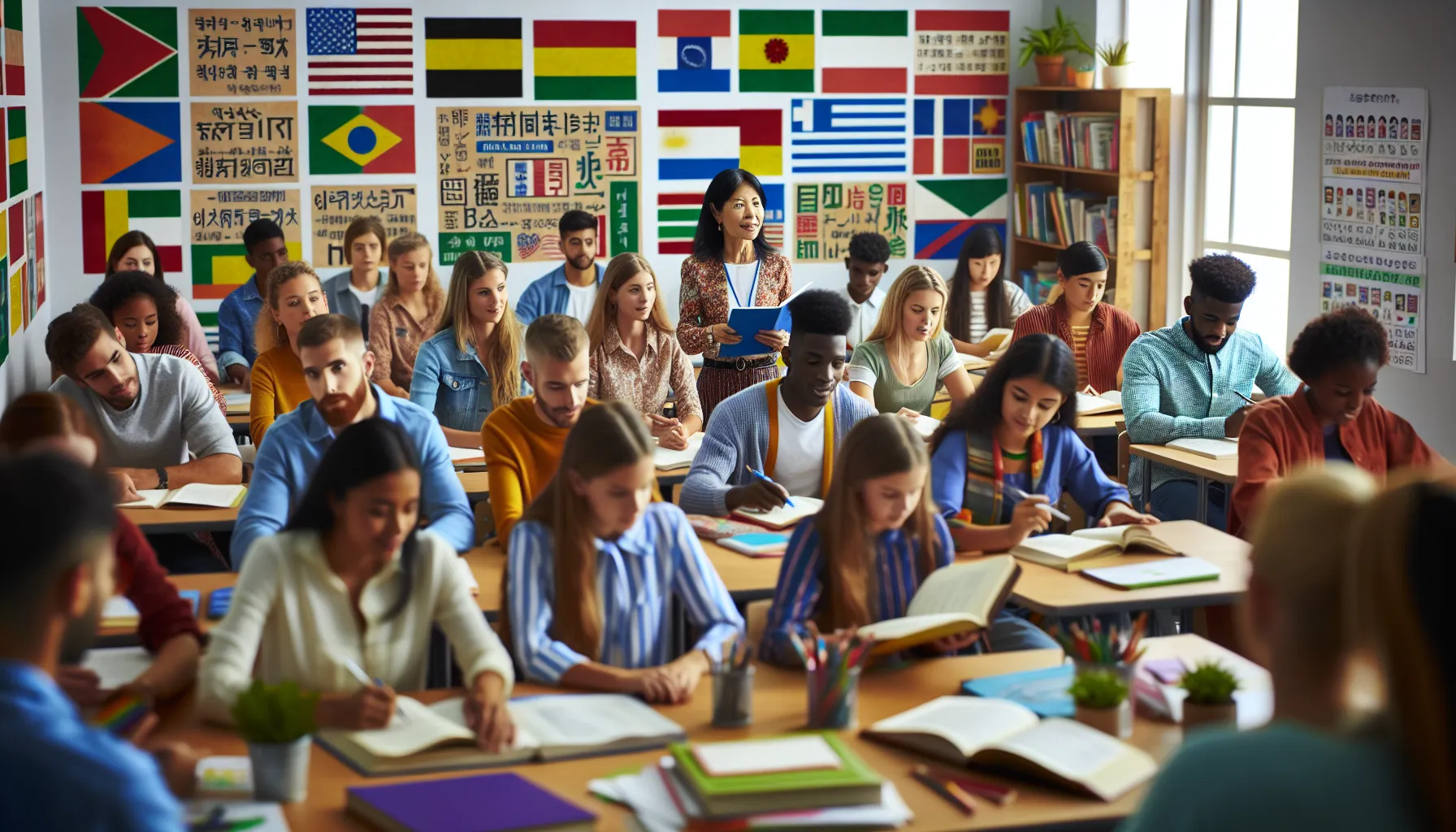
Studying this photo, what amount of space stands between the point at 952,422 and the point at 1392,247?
3027 mm

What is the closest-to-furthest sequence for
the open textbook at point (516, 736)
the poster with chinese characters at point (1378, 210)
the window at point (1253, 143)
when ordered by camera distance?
the open textbook at point (516, 736), the poster with chinese characters at point (1378, 210), the window at point (1253, 143)

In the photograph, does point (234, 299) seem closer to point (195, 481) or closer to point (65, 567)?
point (195, 481)

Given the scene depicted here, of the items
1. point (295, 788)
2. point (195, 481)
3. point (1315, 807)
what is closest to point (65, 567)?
point (295, 788)

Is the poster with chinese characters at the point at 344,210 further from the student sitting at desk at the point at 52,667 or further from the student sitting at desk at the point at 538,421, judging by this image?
the student sitting at desk at the point at 52,667

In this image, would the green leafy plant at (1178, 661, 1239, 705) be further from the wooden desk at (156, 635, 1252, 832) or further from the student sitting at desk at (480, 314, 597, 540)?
the student sitting at desk at (480, 314, 597, 540)

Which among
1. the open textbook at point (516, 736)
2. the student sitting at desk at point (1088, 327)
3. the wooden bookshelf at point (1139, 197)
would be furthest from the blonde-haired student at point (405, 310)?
the open textbook at point (516, 736)

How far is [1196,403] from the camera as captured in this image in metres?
5.32

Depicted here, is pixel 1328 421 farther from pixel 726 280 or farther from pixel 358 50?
pixel 358 50

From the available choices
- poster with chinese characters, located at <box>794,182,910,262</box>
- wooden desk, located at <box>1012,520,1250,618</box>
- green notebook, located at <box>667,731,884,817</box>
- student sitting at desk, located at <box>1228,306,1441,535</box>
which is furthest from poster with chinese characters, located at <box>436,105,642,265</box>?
green notebook, located at <box>667,731,884,817</box>

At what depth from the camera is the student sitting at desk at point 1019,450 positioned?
3.85 meters

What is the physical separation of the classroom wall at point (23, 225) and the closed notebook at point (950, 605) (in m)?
3.76

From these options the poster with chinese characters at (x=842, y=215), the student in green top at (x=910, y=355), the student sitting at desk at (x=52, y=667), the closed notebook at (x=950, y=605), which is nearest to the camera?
the student sitting at desk at (x=52, y=667)

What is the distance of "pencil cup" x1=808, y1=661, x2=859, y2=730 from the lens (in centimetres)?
246

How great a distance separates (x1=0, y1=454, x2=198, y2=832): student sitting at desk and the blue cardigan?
2649mm
